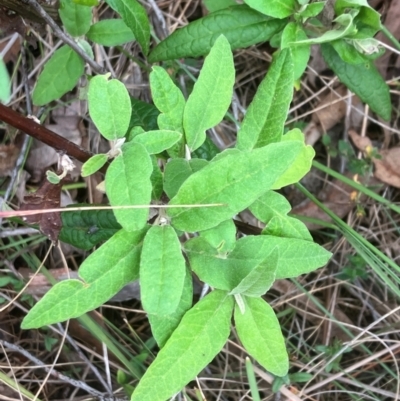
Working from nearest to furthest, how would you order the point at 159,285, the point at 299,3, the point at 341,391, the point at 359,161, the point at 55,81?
the point at 159,285 → the point at 299,3 → the point at 55,81 → the point at 341,391 → the point at 359,161

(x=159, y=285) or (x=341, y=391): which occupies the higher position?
(x=159, y=285)

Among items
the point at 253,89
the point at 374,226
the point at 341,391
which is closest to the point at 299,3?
the point at 253,89

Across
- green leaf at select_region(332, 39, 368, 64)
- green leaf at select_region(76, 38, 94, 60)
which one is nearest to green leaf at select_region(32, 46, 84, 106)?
green leaf at select_region(76, 38, 94, 60)

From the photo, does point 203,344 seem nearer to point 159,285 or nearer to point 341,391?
point 159,285

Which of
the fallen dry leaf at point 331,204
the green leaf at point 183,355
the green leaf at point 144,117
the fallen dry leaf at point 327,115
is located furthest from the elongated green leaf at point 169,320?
the fallen dry leaf at point 327,115

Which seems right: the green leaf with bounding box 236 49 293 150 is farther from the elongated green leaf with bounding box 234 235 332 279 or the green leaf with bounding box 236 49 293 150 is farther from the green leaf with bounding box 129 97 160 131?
the green leaf with bounding box 129 97 160 131

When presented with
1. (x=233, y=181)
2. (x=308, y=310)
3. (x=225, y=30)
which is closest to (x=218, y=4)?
(x=225, y=30)
